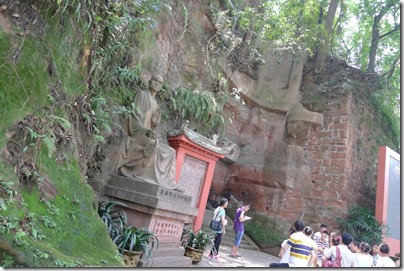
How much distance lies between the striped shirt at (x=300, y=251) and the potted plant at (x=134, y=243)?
80.8 inches

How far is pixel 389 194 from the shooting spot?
9.75 meters

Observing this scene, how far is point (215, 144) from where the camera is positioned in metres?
9.30

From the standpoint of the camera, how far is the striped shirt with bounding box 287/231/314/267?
12.4ft

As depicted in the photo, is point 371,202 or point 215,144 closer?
point 215,144

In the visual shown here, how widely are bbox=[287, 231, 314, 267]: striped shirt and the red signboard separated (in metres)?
6.92

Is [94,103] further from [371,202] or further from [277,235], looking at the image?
[371,202]

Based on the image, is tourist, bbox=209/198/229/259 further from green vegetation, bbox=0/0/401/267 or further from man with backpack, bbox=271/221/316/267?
man with backpack, bbox=271/221/316/267

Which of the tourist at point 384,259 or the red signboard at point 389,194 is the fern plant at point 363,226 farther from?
the tourist at point 384,259

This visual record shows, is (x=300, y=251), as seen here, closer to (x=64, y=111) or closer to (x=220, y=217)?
(x=220, y=217)

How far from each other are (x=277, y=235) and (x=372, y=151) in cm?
483

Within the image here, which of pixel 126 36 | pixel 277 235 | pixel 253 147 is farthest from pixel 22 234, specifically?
Answer: pixel 253 147

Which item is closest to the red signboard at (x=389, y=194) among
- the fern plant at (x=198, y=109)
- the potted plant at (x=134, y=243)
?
the fern plant at (x=198, y=109)

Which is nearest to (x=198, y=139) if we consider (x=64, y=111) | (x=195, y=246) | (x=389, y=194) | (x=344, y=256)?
(x=195, y=246)

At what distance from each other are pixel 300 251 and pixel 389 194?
739 centimetres
